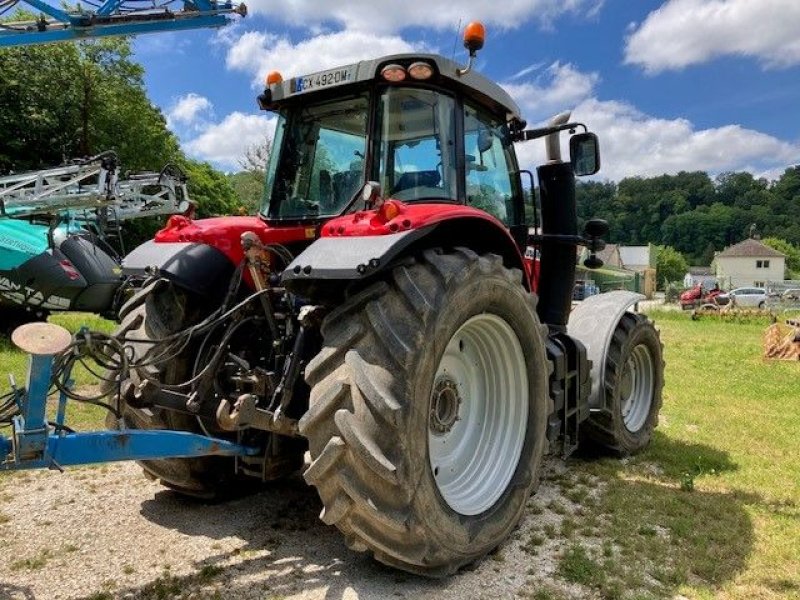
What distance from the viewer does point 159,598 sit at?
8.96 ft

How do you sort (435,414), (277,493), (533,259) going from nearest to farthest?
(435,414)
(277,493)
(533,259)

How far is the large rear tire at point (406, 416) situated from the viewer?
256 cm

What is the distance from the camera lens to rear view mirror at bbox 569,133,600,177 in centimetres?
435

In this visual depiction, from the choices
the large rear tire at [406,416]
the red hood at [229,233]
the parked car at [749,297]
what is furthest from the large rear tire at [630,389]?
the parked car at [749,297]

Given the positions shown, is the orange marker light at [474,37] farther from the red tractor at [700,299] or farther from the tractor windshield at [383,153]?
the red tractor at [700,299]

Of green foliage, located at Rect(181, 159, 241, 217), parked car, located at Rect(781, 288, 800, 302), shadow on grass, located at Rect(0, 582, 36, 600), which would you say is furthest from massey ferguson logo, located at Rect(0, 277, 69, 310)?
parked car, located at Rect(781, 288, 800, 302)

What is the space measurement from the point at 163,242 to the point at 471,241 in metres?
1.74

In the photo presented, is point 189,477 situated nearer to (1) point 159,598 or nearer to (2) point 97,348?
(1) point 159,598

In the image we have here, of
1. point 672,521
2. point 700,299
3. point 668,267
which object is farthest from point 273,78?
point 668,267

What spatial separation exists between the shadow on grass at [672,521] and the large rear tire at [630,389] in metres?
0.18

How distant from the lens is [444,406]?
3295mm

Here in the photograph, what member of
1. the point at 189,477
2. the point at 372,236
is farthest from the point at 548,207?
the point at 189,477

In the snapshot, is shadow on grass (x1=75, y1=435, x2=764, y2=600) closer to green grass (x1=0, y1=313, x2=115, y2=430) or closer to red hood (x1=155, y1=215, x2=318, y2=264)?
green grass (x1=0, y1=313, x2=115, y2=430)

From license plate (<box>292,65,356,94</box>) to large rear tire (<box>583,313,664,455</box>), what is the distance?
2.82 meters
